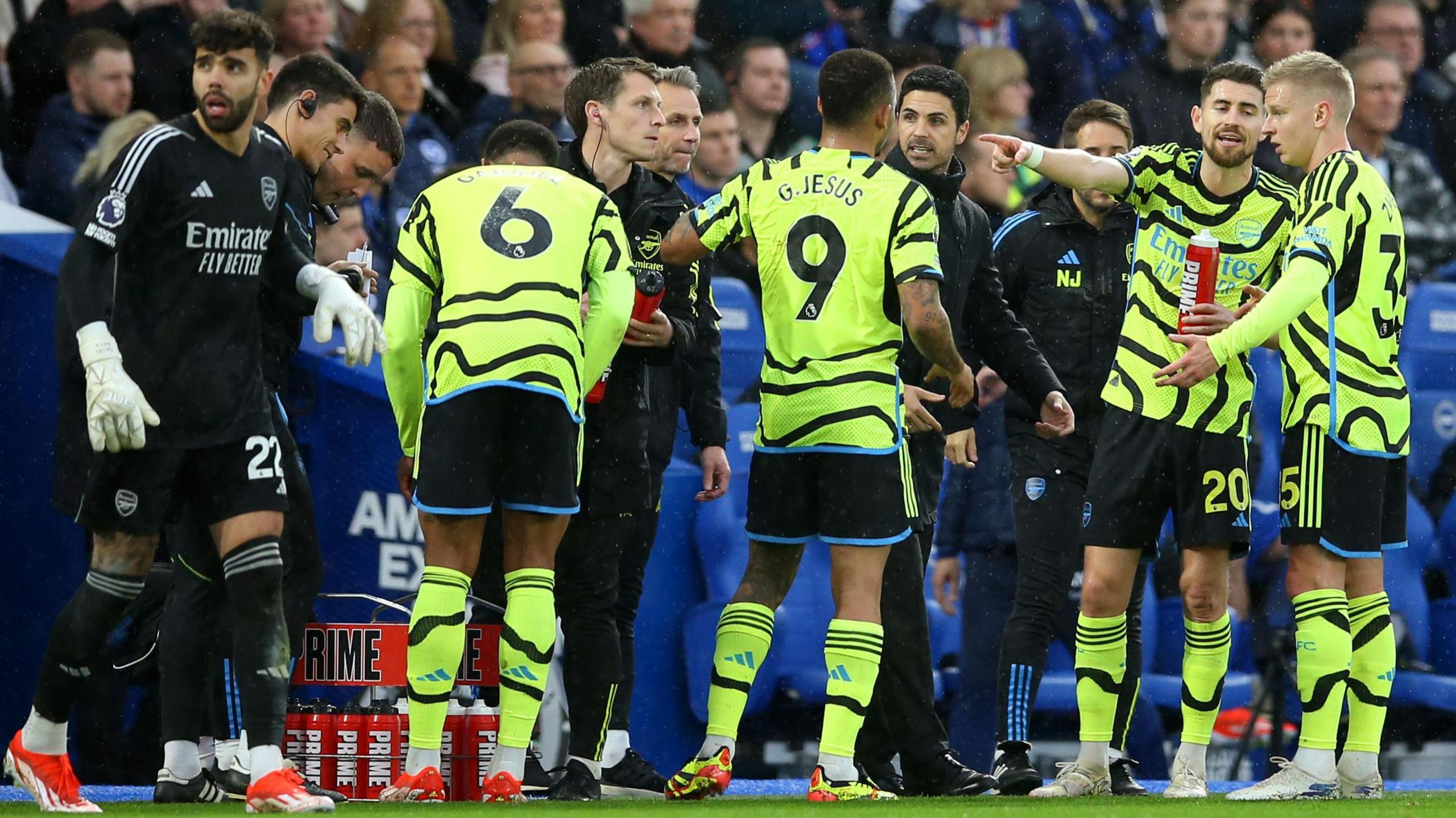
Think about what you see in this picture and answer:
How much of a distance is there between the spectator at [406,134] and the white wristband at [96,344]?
12.5 ft

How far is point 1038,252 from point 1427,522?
3.41 meters

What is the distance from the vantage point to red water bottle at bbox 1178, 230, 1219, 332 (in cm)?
554

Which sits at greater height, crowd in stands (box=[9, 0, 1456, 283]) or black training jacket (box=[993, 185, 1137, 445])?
crowd in stands (box=[9, 0, 1456, 283])

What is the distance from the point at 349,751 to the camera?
561 centimetres

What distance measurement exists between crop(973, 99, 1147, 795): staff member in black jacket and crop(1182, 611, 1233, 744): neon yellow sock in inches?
16.7

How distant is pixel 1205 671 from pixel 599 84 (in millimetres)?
2659

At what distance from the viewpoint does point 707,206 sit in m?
5.71

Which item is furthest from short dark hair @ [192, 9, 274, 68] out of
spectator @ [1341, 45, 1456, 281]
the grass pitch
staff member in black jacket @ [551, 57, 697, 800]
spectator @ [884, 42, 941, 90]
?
spectator @ [1341, 45, 1456, 281]

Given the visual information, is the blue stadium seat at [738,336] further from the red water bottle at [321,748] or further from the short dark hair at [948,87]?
the red water bottle at [321,748]

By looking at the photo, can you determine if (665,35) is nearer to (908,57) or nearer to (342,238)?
(908,57)

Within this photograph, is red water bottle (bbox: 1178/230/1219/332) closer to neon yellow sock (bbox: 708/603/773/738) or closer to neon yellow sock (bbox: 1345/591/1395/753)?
neon yellow sock (bbox: 1345/591/1395/753)

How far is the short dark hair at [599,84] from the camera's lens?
6.00 metres

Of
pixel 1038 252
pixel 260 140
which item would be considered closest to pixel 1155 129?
pixel 1038 252

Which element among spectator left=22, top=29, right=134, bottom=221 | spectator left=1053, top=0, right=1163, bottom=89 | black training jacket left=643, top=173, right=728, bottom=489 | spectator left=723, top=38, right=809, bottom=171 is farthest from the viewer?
spectator left=1053, top=0, right=1163, bottom=89
